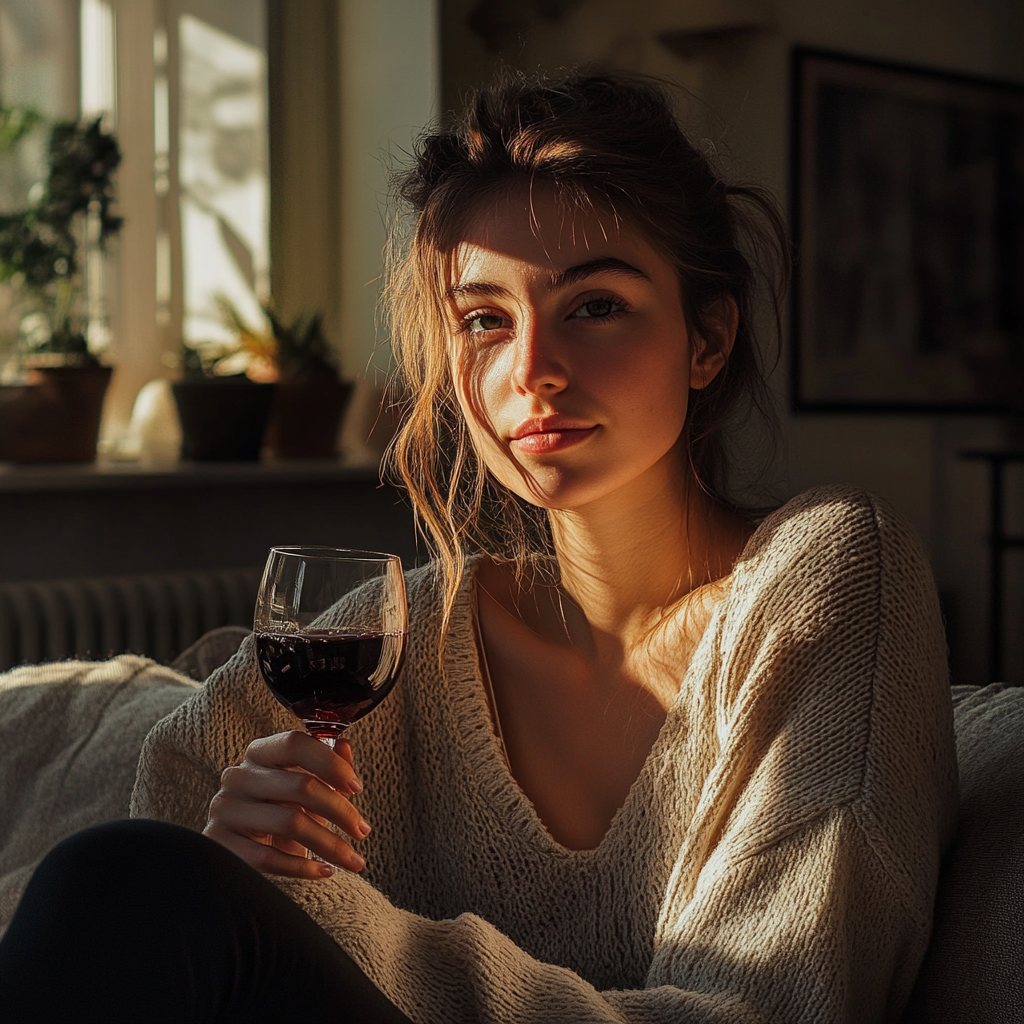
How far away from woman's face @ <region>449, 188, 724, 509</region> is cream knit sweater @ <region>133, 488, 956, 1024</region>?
0.17m

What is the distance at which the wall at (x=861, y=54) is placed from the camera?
3182 mm

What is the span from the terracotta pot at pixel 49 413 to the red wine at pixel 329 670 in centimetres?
183

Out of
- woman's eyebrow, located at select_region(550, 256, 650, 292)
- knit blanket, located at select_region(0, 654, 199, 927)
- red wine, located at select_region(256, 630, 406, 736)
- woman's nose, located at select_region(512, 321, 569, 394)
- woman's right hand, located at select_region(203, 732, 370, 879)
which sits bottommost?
knit blanket, located at select_region(0, 654, 199, 927)

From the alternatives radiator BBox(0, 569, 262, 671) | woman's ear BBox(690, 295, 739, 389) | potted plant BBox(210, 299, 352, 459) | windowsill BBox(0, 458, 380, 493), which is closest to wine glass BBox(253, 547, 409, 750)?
woman's ear BBox(690, 295, 739, 389)

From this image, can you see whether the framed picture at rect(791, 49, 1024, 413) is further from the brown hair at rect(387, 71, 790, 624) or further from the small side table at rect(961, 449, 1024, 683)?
the brown hair at rect(387, 71, 790, 624)

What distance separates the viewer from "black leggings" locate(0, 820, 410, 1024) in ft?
2.77

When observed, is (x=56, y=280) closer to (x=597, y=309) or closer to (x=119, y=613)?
(x=119, y=613)

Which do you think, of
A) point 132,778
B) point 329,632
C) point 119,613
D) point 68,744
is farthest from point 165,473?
point 329,632

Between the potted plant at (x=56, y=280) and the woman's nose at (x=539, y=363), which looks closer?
the woman's nose at (x=539, y=363)

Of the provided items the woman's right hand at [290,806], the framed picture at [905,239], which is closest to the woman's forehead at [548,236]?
the woman's right hand at [290,806]

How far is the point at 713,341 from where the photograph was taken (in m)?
1.28

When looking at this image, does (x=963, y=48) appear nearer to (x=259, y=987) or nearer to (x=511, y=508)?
(x=511, y=508)

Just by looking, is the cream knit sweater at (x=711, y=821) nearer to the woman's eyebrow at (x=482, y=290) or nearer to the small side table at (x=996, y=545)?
the woman's eyebrow at (x=482, y=290)

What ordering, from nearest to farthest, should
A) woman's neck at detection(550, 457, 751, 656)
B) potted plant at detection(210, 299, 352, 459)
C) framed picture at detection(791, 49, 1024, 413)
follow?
1. woman's neck at detection(550, 457, 751, 656)
2. potted plant at detection(210, 299, 352, 459)
3. framed picture at detection(791, 49, 1024, 413)
